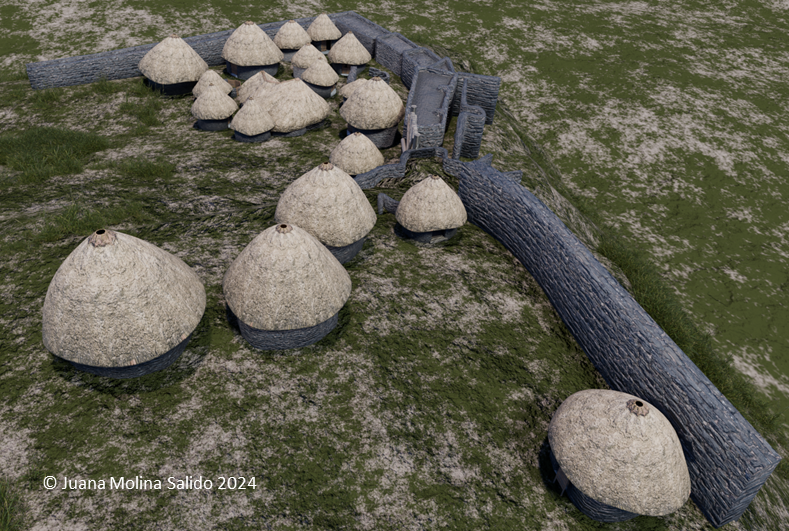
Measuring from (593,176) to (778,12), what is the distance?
114 ft

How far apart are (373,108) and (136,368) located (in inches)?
560

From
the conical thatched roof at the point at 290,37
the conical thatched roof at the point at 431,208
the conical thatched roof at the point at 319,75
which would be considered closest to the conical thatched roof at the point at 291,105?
the conical thatched roof at the point at 319,75

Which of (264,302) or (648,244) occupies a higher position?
(264,302)

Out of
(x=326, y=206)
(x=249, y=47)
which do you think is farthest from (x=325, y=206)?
(x=249, y=47)

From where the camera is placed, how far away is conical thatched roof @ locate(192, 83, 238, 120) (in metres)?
22.0

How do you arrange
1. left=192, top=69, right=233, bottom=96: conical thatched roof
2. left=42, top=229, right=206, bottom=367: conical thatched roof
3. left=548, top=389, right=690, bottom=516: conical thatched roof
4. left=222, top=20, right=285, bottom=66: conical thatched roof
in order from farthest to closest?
1. left=222, top=20, right=285, bottom=66: conical thatched roof
2. left=192, top=69, right=233, bottom=96: conical thatched roof
3. left=42, top=229, right=206, bottom=367: conical thatched roof
4. left=548, top=389, right=690, bottom=516: conical thatched roof

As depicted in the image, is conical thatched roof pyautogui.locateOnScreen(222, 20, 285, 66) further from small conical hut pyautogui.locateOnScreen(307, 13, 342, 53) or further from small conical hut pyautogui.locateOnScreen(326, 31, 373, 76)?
small conical hut pyautogui.locateOnScreen(307, 13, 342, 53)

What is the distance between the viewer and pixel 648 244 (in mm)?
21953

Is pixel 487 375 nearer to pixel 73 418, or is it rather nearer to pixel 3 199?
pixel 73 418

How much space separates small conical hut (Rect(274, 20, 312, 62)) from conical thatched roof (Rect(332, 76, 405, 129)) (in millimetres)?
10444

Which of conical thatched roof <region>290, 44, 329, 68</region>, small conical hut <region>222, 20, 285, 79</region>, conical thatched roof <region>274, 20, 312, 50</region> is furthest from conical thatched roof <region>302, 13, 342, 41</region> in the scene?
small conical hut <region>222, 20, 285, 79</region>

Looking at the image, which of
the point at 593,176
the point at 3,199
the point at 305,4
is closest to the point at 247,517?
the point at 3,199

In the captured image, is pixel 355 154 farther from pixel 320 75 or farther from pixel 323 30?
pixel 323 30

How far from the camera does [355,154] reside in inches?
709
